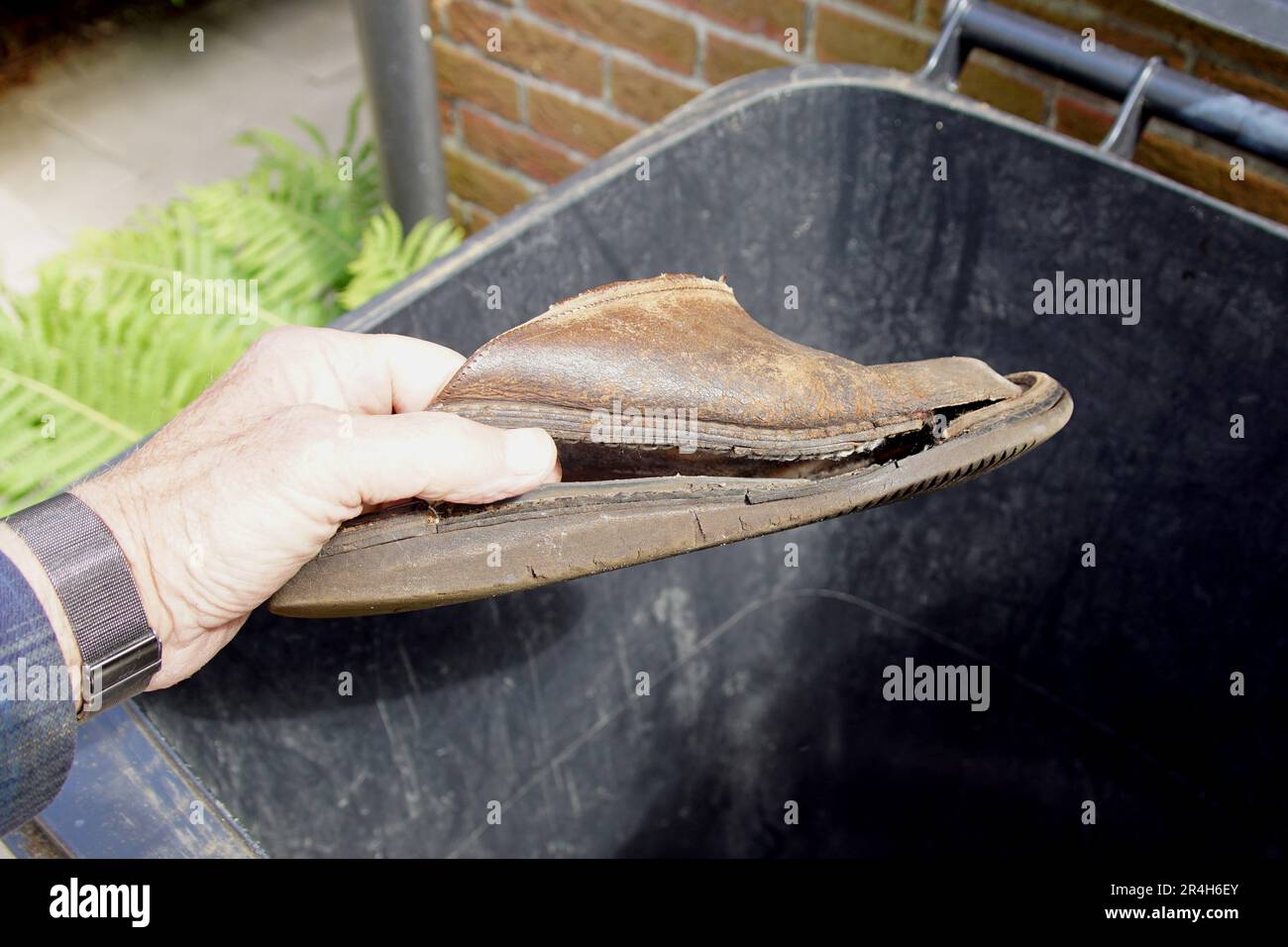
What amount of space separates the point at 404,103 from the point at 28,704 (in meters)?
1.66

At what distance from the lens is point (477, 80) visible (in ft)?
7.48

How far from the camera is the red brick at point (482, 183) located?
2.39 metres

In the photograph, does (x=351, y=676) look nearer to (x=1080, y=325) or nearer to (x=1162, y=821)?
(x=1080, y=325)

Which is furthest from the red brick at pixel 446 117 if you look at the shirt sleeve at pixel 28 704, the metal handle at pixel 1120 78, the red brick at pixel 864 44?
the shirt sleeve at pixel 28 704

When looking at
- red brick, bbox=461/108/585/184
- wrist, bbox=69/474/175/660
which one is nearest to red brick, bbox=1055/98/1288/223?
red brick, bbox=461/108/585/184

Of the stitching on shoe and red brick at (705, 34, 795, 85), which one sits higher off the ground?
red brick at (705, 34, 795, 85)

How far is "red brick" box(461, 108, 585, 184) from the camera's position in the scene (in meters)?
2.28

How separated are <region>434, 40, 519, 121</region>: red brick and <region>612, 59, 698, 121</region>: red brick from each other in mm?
254

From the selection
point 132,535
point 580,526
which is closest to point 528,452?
point 580,526

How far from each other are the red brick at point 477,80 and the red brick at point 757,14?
0.47 metres

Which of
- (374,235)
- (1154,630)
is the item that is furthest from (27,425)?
(1154,630)

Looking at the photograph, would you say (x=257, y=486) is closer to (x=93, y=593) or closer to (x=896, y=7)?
(x=93, y=593)

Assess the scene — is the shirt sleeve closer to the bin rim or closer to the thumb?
the thumb
